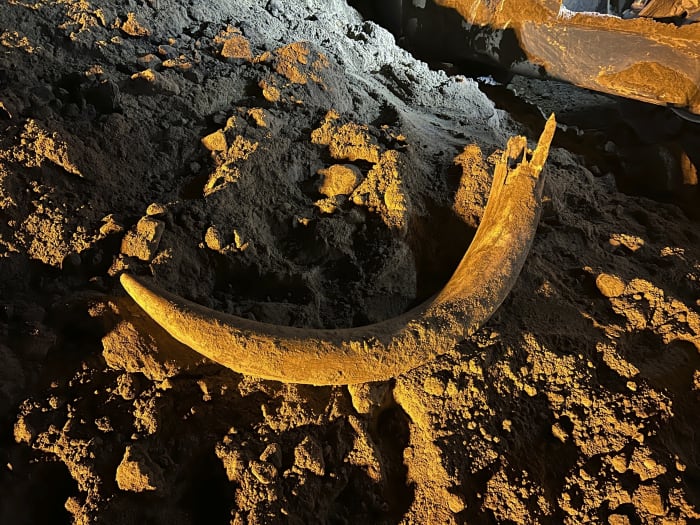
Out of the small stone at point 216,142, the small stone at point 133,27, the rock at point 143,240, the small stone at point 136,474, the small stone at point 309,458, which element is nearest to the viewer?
the small stone at point 136,474

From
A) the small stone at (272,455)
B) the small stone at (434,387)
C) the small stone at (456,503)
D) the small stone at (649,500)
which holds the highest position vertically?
the small stone at (434,387)

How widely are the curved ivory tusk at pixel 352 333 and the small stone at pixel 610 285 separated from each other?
A: 342 mm

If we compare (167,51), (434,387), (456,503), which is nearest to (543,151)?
(434,387)

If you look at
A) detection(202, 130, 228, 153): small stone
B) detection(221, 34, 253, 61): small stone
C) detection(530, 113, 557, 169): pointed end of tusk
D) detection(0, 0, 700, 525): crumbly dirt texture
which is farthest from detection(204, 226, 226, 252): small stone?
detection(530, 113, 557, 169): pointed end of tusk

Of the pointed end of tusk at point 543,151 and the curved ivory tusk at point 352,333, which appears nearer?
the curved ivory tusk at point 352,333

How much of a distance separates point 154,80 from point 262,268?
2.72 feet

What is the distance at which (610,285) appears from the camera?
1604mm

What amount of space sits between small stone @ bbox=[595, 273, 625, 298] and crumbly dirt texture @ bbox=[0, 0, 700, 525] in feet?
0.05

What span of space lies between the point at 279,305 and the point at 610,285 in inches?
45.1

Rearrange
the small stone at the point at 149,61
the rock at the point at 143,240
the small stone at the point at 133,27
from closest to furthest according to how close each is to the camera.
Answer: the rock at the point at 143,240
the small stone at the point at 149,61
the small stone at the point at 133,27

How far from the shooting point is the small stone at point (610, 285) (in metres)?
1.60

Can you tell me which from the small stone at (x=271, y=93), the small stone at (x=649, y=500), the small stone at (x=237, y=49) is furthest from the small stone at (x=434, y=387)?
the small stone at (x=237, y=49)

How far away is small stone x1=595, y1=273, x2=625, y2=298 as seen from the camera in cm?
160

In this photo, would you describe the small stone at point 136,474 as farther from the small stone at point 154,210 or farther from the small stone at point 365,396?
the small stone at point 154,210
